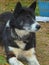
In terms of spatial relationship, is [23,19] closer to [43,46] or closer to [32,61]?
[32,61]

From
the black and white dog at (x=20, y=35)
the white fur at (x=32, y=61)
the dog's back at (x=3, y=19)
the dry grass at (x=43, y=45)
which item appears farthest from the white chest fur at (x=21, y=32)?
the dry grass at (x=43, y=45)

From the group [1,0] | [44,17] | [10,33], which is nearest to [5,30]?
[10,33]

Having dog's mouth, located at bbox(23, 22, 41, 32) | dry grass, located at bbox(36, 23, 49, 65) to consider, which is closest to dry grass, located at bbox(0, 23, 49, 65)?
dry grass, located at bbox(36, 23, 49, 65)

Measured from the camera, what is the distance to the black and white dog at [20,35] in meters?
5.30

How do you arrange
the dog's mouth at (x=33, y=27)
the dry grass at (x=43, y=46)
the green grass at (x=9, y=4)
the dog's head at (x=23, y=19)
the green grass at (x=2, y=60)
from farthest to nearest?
the green grass at (x=9, y=4) < the dry grass at (x=43, y=46) < the green grass at (x=2, y=60) < the dog's head at (x=23, y=19) < the dog's mouth at (x=33, y=27)

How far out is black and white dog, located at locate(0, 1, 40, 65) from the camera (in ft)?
17.4

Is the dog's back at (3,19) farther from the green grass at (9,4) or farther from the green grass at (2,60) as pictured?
the green grass at (9,4)

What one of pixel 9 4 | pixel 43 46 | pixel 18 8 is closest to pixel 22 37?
pixel 18 8

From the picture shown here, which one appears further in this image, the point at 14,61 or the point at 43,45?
the point at 43,45

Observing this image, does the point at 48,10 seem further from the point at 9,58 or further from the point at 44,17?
the point at 9,58

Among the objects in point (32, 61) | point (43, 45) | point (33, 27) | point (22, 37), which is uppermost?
point (33, 27)

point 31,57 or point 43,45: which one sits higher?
point 31,57

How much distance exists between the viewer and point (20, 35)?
5.48 m

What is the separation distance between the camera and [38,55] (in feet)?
20.1
